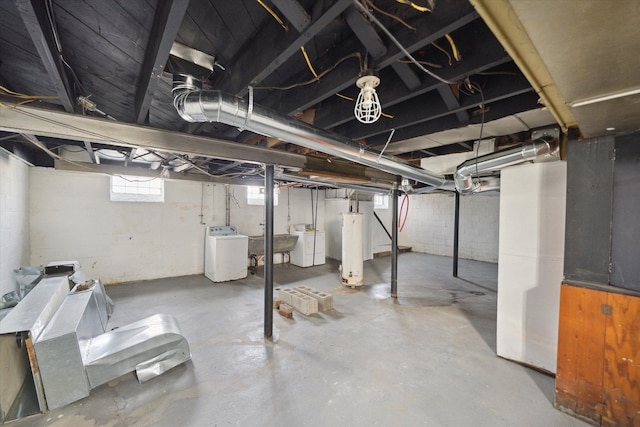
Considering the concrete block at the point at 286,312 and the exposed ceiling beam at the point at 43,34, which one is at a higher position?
the exposed ceiling beam at the point at 43,34

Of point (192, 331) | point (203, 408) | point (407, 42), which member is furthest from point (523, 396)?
point (192, 331)

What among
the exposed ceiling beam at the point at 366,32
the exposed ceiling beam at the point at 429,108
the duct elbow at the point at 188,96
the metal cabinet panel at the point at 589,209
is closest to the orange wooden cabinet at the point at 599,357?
the metal cabinet panel at the point at 589,209

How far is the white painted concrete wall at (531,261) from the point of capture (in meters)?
2.04

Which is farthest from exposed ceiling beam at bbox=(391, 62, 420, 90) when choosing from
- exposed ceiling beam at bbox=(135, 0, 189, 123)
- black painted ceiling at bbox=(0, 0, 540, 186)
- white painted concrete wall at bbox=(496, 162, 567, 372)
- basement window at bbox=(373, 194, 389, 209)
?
basement window at bbox=(373, 194, 389, 209)

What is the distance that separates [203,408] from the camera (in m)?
1.68

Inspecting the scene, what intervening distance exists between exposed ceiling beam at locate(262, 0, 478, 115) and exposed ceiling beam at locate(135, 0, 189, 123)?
0.75 m

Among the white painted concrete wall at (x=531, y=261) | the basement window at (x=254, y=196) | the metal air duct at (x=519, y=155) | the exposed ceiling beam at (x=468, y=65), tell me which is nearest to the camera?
the exposed ceiling beam at (x=468, y=65)

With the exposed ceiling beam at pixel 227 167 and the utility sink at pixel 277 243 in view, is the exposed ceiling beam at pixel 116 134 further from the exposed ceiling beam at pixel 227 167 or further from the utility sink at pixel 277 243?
the utility sink at pixel 277 243

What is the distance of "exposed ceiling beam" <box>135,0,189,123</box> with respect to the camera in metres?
0.84

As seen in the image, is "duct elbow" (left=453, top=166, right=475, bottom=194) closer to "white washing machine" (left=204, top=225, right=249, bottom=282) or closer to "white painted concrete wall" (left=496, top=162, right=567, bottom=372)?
"white painted concrete wall" (left=496, top=162, right=567, bottom=372)

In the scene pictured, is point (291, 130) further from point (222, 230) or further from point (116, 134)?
point (222, 230)

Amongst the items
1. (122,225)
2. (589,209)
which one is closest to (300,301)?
(589,209)

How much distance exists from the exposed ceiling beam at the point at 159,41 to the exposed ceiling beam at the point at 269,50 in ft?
1.20

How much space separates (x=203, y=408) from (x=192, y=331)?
48.5 inches
